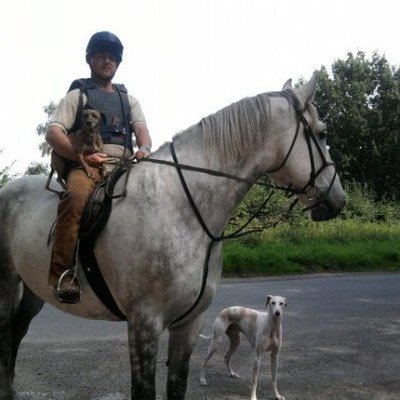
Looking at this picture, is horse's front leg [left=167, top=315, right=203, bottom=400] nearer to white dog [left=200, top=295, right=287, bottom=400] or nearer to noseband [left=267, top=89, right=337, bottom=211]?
noseband [left=267, top=89, right=337, bottom=211]

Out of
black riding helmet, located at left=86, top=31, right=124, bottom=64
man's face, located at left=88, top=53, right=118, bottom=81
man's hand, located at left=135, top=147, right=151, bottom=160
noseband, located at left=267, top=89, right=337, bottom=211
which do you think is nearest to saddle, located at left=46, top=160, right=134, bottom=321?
man's hand, located at left=135, top=147, right=151, bottom=160

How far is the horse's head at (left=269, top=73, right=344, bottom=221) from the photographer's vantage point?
3.32m

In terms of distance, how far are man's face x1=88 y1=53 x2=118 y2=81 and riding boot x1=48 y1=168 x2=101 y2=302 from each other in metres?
0.84

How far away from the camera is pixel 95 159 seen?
11.1 ft

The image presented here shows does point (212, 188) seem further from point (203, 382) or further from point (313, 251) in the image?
point (313, 251)

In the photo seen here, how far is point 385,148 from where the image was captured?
3475 centimetres

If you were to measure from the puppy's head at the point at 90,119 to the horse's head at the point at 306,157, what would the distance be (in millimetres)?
1153

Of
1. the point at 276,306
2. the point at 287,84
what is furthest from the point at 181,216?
the point at 276,306

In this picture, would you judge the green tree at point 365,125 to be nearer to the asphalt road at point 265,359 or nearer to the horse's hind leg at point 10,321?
the asphalt road at point 265,359

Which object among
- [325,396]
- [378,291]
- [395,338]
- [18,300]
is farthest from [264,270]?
[18,300]

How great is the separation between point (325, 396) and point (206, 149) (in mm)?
3069

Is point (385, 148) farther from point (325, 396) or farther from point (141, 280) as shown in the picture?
point (141, 280)

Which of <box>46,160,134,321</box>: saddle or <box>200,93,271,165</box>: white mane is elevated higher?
<box>200,93,271,165</box>: white mane

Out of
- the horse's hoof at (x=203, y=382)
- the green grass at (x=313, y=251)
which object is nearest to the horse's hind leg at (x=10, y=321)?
the horse's hoof at (x=203, y=382)
